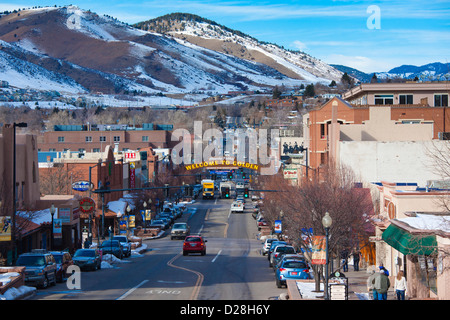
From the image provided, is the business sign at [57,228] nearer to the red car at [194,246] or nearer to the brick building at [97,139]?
the red car at [194,246]

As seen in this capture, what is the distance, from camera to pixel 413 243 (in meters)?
26.2

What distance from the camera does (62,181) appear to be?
73125 millimetres

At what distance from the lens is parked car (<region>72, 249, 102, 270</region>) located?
39441 millimetres

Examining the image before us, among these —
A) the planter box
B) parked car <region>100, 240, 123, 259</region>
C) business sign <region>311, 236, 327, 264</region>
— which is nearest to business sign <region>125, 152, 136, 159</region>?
parked car <region>100, 240, 123, 259</region>

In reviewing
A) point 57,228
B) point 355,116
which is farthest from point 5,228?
point 355,116

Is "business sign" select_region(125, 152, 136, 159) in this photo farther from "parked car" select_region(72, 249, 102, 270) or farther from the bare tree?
"parked car" select_region(72, 249, 102, 270)

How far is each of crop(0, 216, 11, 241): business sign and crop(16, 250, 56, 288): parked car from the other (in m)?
1.73

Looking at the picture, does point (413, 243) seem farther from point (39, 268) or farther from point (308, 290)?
point (39, 268)

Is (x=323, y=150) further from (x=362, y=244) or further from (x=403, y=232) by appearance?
(x=403, y=232)

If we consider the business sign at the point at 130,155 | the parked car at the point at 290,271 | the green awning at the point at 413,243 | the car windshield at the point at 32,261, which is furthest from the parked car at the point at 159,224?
the green awning at the point at 413,243

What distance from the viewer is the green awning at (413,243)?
25.2 meters
